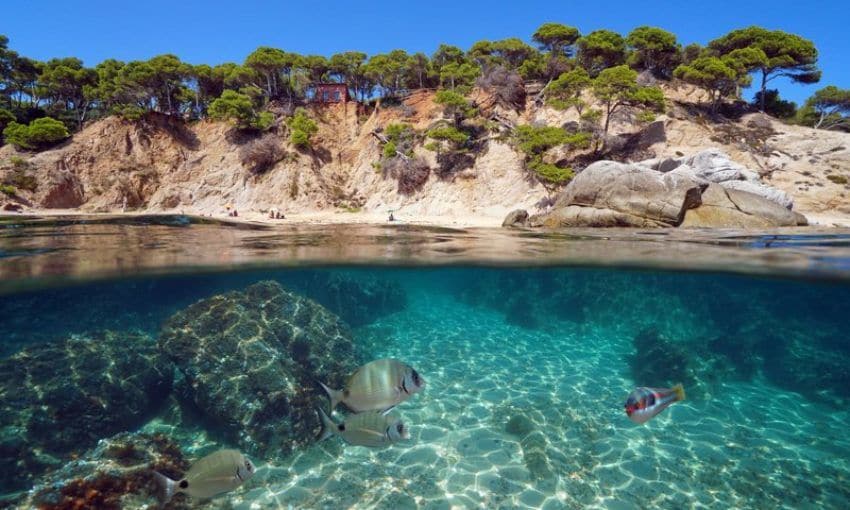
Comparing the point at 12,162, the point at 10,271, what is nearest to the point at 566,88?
the point at 10,271

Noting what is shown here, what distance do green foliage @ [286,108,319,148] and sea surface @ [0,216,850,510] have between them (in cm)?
1812

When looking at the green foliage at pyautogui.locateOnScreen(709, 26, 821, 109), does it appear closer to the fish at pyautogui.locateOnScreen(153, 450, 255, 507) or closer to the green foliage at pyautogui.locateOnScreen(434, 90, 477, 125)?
the green foliage at pyautogui.locateOnScreen(434, 90, 477, 125)

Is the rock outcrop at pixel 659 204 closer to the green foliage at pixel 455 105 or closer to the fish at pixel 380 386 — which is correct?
the fish at pixel 380 386

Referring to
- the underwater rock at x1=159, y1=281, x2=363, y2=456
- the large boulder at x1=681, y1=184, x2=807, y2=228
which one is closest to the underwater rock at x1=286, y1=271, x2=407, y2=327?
the underwater rock at x1=159, y1=281, x2=363, y2=456

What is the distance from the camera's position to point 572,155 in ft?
90.2

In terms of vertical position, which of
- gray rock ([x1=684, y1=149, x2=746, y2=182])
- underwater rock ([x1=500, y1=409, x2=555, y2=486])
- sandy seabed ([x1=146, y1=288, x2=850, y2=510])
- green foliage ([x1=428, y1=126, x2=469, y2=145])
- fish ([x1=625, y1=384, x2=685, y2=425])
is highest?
green foliage ([x1=428, y1=126, x2=469, y2=145])

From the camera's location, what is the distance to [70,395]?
8297mm

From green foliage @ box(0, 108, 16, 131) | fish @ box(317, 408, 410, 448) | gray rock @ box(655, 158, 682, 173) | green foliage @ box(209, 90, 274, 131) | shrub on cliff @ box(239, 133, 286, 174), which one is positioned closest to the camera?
fish @ box(317, 408, 410, 448)

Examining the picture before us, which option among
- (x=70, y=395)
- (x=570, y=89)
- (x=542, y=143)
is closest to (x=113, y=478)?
(x=70, y=395)

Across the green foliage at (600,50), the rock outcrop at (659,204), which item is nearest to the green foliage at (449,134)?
the green foliage at (600,50)

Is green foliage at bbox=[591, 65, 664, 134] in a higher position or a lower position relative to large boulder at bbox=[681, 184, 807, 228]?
higher

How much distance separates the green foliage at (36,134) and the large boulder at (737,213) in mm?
44168

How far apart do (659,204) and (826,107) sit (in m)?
42.6

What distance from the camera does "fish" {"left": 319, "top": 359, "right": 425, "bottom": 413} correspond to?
12.1ft
